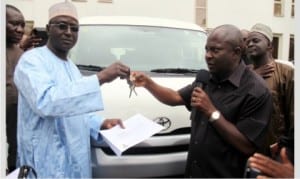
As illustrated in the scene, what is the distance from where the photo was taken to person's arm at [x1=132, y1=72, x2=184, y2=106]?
2.74 meters

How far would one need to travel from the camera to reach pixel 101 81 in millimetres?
2168

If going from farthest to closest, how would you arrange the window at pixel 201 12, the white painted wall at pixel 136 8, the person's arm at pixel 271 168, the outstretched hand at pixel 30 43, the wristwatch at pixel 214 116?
the window at pixel 201 12 → the white painted wall at pixel 136 8 → the outstretched hand at pixel 30 43 → the wristwatch at pixel 214 116 → the person's arm at pixel 271 168

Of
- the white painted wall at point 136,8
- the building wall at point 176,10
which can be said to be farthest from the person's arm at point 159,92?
the white painted wall at point 136,8

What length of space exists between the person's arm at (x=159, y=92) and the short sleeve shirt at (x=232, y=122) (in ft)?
1.33

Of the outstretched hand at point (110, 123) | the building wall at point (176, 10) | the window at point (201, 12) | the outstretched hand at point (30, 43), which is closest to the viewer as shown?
the outstretched hand at point (110, 123)

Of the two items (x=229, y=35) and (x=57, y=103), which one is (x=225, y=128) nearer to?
(x=229, y=35)

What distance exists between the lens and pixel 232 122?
2.23m

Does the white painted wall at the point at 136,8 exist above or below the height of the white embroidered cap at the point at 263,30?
above

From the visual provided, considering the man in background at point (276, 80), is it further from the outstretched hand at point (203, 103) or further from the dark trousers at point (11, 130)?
the dark trousers at point (11, 130)

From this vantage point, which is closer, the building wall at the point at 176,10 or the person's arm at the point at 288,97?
the person's arm at the point at 288,97

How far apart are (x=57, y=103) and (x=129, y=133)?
67cm

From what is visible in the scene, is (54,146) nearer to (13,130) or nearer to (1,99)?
(1,99)

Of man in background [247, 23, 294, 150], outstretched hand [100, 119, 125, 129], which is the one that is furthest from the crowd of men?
man in background [247, 23, 294, 150]

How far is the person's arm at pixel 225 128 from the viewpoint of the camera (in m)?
2.16
